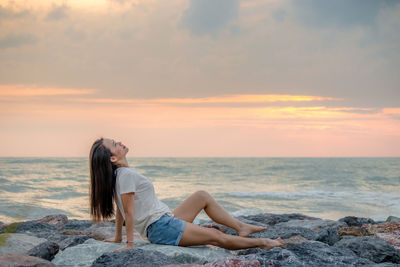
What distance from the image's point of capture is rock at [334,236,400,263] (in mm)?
4121

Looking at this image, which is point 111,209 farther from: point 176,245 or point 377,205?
point 377,205

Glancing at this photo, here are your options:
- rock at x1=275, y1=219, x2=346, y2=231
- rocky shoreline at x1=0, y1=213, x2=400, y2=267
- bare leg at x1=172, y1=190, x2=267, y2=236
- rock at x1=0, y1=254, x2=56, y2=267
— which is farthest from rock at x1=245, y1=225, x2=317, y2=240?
rock at x1=0, y1=254, x2=56, y2=267

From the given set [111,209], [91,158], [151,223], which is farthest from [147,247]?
[91,158]

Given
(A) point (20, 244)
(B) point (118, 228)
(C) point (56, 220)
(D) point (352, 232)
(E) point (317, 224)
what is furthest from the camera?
(C) point (56, 220)

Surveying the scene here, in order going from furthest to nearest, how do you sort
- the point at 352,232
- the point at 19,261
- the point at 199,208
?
the point at 352,232 → the point at 199,208 → the point at 19,261

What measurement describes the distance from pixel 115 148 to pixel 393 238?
3576 mm

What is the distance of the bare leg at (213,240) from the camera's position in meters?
3.87

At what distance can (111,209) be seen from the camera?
12.8 feet

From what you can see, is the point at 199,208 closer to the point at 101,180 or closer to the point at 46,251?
the point at 101,180

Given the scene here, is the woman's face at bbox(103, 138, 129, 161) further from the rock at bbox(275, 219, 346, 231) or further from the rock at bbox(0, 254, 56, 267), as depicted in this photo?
the rock at bbox(275, 219, 346, 231)

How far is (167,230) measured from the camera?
386cm

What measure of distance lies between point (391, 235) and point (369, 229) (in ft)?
2.29

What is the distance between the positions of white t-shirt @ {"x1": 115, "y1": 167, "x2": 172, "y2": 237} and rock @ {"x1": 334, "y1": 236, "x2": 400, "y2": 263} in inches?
80.0

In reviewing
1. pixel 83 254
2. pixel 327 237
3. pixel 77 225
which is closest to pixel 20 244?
pixel 83 254
